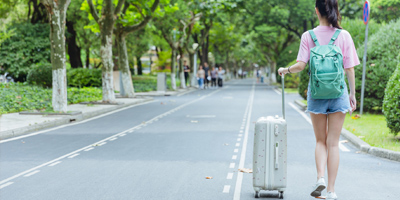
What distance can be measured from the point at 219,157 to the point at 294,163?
→ 1.33 m

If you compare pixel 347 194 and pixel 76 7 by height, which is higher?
pixel 76 7

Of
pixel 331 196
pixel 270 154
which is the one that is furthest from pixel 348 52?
pixel 331 196

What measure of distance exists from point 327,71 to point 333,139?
776mm

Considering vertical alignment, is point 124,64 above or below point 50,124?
above

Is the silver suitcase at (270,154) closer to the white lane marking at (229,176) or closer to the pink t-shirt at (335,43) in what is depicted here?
the pink t-shirt at (335,43)

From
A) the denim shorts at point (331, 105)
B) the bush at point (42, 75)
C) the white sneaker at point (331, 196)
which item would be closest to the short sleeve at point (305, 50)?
the denim shorts at point (331, 105)

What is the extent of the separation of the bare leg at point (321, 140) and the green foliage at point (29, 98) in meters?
12.6

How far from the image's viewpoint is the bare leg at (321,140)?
524 centimetres

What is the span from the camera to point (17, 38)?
33250 mm

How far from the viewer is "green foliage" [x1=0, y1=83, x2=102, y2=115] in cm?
1733

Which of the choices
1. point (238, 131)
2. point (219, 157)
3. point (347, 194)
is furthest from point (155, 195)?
point (238, 131)

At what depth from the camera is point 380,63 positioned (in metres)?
16.0

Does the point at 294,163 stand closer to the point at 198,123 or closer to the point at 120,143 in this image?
the point at 120,143

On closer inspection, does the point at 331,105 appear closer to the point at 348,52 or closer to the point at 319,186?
the point at 348,52
